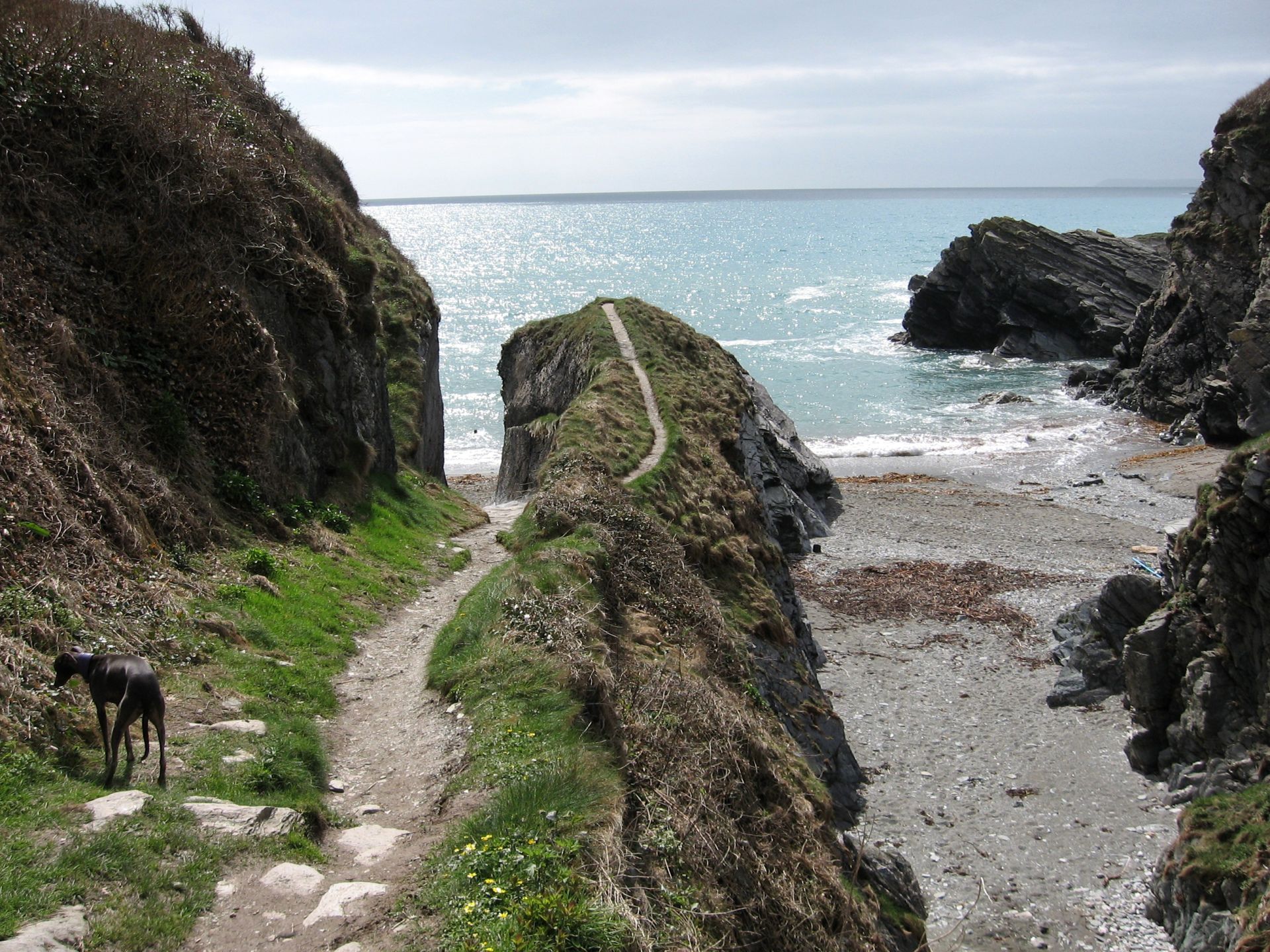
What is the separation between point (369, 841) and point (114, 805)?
89.2 inches

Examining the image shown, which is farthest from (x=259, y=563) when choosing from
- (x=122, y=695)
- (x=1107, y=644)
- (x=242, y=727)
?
(x=1107, y=644)

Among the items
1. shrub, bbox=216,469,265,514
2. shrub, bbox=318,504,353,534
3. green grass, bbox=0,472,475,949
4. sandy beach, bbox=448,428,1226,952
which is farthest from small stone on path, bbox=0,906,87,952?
shrub, bbox=318,504,353,534

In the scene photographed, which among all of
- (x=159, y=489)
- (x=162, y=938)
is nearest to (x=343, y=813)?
(x=162, y=938)

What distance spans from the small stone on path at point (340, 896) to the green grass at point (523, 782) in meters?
0.42

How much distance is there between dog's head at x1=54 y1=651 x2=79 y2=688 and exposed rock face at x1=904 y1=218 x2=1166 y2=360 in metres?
92.8

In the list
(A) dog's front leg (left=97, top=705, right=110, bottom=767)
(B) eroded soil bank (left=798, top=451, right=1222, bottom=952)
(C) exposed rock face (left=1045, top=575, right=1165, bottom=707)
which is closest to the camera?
(A) dog's front leg (left=97, top=705, right=110, bottom=767)

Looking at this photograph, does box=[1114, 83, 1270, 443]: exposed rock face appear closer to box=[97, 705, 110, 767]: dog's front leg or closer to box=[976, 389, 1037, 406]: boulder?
box=[976, 389, 1037, 406]: boulder

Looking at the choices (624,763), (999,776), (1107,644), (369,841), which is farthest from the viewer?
(1107,644)

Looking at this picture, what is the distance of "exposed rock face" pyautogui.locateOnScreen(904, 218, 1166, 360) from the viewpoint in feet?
288

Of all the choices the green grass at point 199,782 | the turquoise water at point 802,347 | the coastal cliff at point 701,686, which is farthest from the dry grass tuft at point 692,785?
the turquoise water at point 802,347

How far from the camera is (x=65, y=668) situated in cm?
822

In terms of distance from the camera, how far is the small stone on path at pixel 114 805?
7.25 metres

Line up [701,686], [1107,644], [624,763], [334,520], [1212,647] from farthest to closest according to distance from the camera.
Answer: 1. [1107,644]
2. [1212,647]
3. [334,520]
4. [701,686]
5. [624,763]

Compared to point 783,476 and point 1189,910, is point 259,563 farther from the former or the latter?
point 783,476
